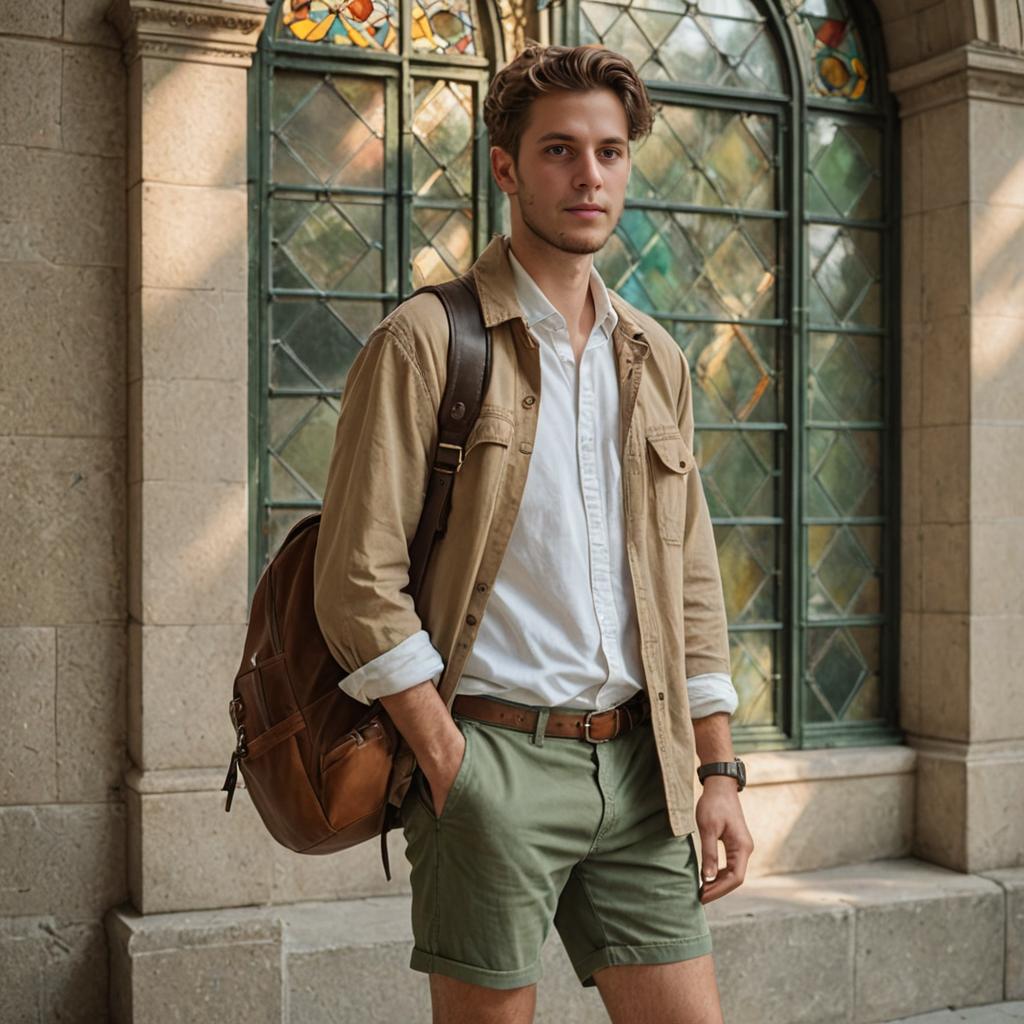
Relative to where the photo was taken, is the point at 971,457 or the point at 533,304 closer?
the point at 533,304

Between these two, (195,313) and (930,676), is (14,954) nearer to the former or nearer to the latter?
(195,313)

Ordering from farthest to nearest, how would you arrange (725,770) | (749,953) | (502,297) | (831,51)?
(831,51) < (749,953) < (725,770) < (502,297)

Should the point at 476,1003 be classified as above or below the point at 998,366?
below

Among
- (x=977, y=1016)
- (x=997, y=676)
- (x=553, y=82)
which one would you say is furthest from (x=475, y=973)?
(x=997, y=676)

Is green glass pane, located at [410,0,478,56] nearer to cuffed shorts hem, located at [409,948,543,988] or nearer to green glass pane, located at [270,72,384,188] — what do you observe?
green glass pane, located at [270,72,384,188]

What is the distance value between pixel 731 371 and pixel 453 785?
139 inches

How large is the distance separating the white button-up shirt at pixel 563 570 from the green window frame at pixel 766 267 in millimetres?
2527

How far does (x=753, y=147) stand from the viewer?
5910 mm

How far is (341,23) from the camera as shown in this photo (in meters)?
5.27

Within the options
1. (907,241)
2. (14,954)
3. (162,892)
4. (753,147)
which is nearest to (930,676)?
(907,241)

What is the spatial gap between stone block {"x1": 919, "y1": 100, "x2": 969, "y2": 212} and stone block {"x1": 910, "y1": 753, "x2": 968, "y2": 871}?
197 centimetres

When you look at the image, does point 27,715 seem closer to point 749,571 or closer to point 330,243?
point 330,243

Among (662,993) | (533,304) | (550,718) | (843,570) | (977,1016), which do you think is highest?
(533,304)

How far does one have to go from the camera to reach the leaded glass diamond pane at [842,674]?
6004 mm
